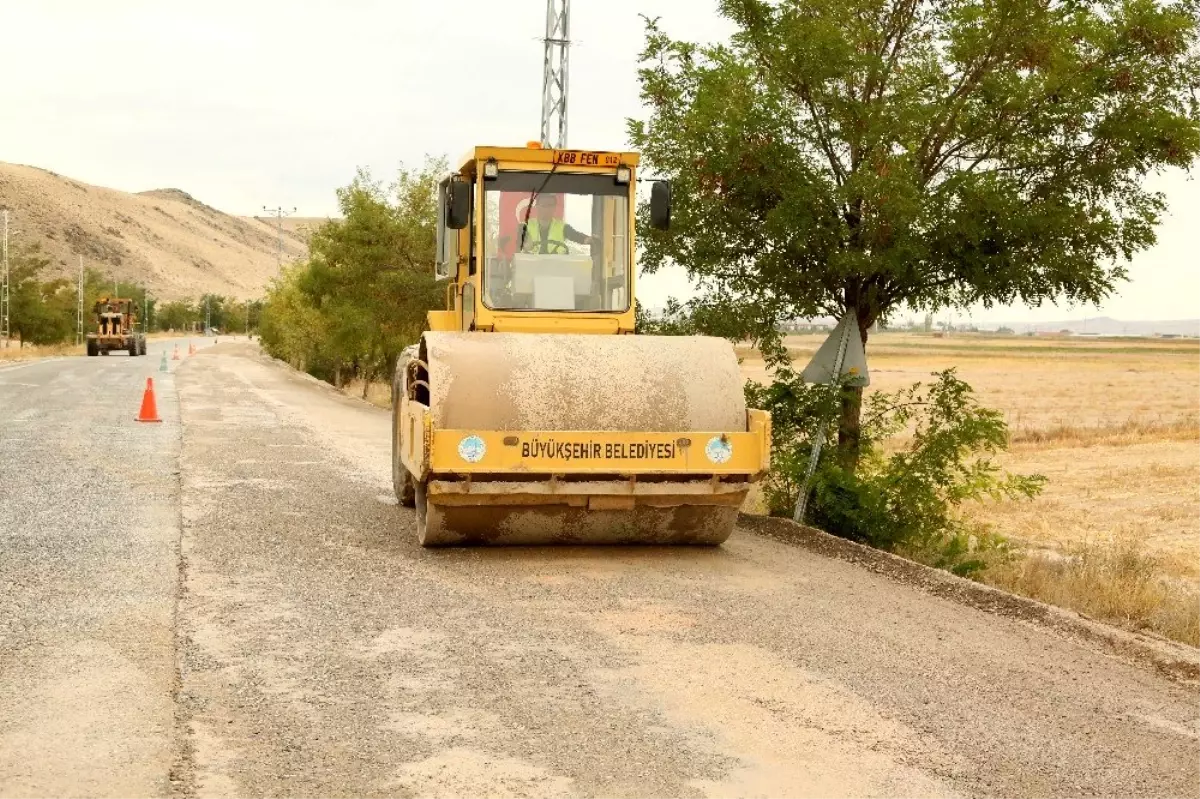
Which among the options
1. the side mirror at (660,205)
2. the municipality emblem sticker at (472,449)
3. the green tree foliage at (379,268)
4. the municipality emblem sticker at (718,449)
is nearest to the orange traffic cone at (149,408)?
the green tree foliage at (379,268)

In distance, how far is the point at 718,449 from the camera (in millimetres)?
9336

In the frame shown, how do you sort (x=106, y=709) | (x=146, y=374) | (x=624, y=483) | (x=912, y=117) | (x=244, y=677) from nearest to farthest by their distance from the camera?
(x=106, y=709) → (x=244, y=677) → (x=624, y=483) → (x=912, y=117) → (x=146, y=374)

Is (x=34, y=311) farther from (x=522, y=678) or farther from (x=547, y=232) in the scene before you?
(x=522, y=678)

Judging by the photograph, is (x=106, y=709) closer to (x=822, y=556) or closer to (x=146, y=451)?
(x=822, y=556)

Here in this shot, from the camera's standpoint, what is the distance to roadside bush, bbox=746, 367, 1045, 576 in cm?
1149

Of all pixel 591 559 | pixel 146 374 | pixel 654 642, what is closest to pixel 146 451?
pixel 591 559

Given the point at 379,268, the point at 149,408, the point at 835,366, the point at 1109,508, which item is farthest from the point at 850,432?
the point at 379,268

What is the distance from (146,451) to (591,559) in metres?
9.64

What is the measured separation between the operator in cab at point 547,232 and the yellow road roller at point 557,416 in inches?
3.7

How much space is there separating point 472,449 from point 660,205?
7.95ft

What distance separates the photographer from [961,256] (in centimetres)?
1154

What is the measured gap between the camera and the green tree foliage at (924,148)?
1127 cm

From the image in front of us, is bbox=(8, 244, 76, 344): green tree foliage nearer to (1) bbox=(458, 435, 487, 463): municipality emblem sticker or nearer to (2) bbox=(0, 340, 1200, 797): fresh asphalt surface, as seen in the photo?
(2) bbox=(0, 340, 1200, 797): fresh asphalt surface

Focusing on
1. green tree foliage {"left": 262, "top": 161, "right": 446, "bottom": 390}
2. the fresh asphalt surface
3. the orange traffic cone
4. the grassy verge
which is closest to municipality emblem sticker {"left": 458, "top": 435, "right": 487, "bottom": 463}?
the fresh asphalt surface
